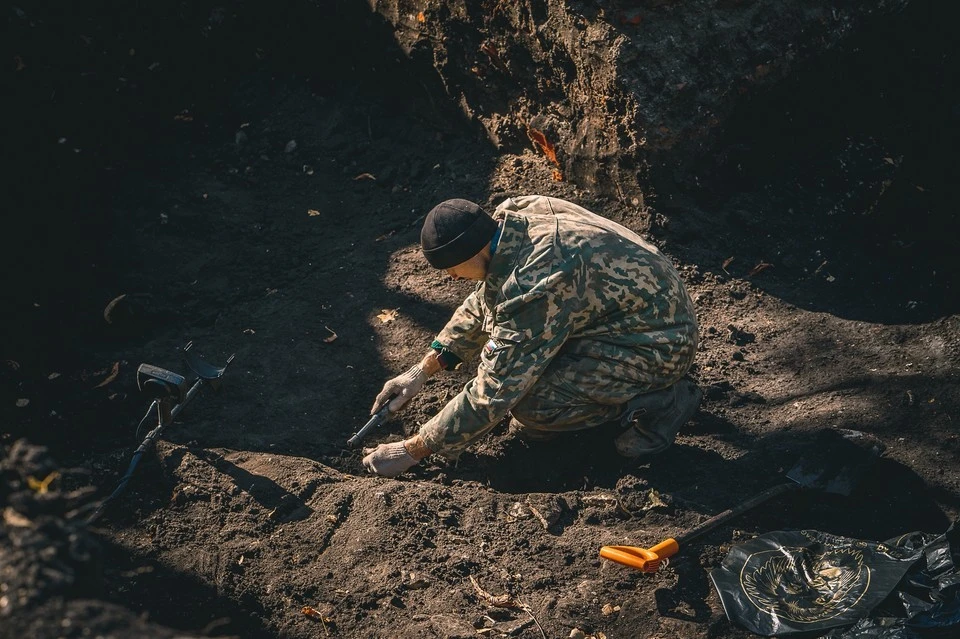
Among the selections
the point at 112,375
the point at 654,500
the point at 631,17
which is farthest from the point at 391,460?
the point at 631,17

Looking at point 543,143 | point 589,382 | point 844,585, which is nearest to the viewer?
point 844,585

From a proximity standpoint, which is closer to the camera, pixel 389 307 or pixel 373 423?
pixel 373 423

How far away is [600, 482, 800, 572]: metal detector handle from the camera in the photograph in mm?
3529

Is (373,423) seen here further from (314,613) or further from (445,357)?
(314,613)

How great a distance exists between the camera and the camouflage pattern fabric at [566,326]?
151 inches

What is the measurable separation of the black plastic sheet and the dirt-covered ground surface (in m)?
0.14

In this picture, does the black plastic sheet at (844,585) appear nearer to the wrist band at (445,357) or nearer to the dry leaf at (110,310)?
the wrist band at (445,357)

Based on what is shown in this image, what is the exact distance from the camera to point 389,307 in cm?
559

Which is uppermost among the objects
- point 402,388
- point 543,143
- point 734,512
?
point 543,143

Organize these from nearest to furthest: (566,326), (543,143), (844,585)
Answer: (844,585) → (566,326) → (543,143)

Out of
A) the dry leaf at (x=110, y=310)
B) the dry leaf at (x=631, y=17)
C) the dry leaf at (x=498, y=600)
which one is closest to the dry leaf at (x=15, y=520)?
the dry leaf at (x=498, y=600)

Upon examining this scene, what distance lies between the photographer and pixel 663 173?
545cm

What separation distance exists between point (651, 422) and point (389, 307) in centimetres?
209

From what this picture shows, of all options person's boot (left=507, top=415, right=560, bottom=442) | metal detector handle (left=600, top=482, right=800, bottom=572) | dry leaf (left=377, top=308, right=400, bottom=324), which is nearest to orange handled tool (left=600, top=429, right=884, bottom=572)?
metal detector handle (left=600, top=482, right=800, bottom=572)
